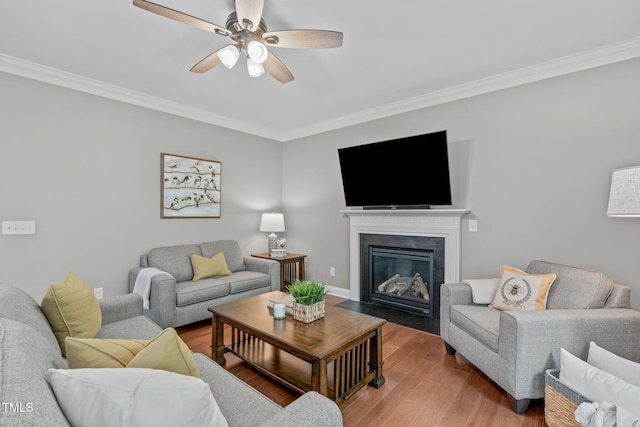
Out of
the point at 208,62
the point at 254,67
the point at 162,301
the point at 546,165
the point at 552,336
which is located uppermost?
the point at 208,62

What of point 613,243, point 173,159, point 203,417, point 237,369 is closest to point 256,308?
point 237,369

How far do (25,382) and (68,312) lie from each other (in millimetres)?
1162

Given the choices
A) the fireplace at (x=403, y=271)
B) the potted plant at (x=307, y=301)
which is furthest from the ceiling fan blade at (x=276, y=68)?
the fireplace at (x=403, y=271)

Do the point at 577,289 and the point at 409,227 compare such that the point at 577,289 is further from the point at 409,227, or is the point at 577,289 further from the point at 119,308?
the point at 119,308

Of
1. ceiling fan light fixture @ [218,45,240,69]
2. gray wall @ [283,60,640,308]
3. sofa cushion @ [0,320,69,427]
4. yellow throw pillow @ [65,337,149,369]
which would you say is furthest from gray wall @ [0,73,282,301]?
gray wall @ [283,60,640,308]

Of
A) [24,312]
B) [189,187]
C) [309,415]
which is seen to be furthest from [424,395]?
[189,187]

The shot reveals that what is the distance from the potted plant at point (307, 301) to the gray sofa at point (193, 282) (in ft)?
4.65

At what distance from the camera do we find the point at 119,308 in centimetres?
218

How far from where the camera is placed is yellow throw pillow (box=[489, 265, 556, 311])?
2.21m

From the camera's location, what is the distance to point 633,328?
179 cm

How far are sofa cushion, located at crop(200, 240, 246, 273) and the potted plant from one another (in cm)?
203

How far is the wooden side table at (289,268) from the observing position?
14.0ft

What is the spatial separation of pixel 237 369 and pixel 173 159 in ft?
8.58

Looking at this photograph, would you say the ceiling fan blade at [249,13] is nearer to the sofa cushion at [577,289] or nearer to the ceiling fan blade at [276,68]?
the ceiling fan blade at [276,68]
